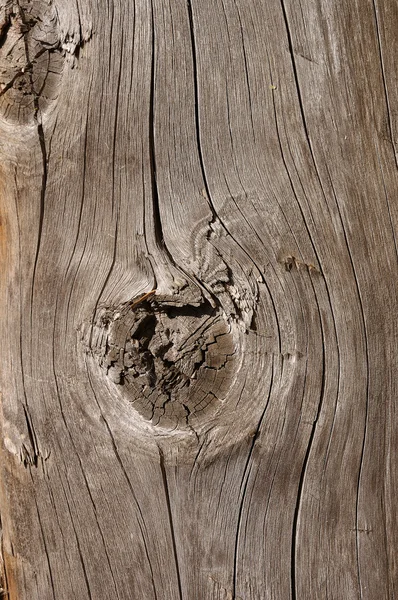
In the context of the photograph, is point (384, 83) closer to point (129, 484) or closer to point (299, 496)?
point (299, 496)

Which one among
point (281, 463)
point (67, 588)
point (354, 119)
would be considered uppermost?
point (354, 119)

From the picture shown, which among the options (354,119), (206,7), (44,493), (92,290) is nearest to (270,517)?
(44,493)

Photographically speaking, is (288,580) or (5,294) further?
(5,294)

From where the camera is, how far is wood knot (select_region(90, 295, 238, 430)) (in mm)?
1577

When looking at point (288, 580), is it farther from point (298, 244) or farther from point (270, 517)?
point (298, 244)

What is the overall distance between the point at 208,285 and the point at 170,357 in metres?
0.23

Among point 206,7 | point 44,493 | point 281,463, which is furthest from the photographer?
point 44,493

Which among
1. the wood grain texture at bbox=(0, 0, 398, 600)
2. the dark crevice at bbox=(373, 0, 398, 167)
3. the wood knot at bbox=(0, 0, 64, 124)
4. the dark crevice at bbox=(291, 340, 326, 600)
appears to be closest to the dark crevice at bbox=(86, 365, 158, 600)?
the wood grain texture at bbox=(0, 0, 398, 600)

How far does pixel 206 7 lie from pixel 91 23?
0.30m

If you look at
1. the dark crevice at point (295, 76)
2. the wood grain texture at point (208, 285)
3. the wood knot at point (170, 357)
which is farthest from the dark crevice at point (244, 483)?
the dark crevice at point (295, 76)

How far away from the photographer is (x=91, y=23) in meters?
1.51

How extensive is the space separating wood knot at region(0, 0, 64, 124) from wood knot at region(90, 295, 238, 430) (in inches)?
24.7

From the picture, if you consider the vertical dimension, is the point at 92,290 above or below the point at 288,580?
above

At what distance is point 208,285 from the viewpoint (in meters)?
1.54
